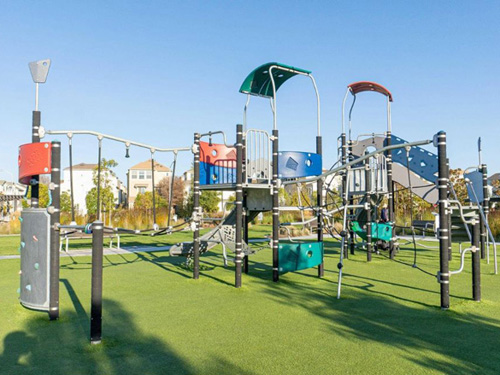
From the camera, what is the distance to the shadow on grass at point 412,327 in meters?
3.99

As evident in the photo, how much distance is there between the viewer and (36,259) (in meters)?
5.36

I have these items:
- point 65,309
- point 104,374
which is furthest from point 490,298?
point 65,309

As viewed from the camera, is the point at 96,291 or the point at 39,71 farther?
the point at 39,71

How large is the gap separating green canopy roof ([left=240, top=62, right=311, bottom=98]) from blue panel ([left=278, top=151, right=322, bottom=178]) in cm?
199

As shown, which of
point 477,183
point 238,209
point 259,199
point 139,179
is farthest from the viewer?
point 139,179

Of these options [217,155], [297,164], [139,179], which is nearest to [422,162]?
[297,164]

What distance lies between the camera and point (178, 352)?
4242 millimetres

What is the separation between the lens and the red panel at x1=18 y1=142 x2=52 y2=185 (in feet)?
17.9

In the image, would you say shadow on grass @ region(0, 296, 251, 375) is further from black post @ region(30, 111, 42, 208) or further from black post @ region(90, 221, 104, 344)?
black post @ region(30, 111, 42, 208)

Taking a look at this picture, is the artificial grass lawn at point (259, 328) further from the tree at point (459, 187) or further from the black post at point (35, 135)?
the tree at point (459, 187)

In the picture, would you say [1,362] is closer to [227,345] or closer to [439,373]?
[227,345]

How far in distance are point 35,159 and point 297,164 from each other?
5.15 metres

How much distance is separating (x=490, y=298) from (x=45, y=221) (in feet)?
22.8

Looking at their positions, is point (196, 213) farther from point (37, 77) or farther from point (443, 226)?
point (443, 226)
